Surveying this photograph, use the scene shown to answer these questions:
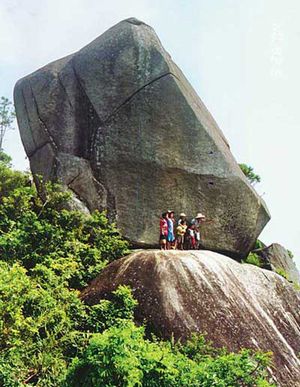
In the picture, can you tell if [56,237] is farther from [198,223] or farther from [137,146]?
[198,223]

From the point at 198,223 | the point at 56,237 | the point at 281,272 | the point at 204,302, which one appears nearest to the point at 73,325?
the point at 204,302

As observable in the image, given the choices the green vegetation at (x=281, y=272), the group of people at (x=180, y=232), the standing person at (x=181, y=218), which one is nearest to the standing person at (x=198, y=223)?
the group of people at (x=180, y=232)

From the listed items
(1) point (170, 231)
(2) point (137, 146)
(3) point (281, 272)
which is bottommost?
(3) point (281, 272)

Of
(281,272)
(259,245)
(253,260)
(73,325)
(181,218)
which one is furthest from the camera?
(259,245)

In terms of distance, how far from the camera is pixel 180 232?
43.5 feet

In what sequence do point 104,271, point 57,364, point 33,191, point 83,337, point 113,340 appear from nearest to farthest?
point 113,340, point 57,364, point 83,337, point 104,271, point 33,191

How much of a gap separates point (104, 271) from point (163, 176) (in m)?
3.98

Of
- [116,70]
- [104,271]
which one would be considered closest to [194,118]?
[116,70]

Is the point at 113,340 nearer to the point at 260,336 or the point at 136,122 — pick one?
the point at 260,336

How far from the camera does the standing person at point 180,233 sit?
43.5ft

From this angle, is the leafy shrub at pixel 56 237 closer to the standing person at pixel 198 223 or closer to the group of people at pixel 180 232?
the group of people at pixel 180 232

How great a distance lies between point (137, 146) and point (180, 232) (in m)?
2.53

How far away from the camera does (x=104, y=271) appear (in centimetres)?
1088

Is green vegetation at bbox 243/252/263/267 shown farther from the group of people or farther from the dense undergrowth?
the dense undergrowth
